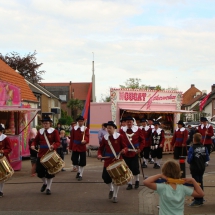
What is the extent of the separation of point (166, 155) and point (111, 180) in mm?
12888

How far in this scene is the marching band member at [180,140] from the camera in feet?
54.5

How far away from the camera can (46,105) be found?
59344 mm

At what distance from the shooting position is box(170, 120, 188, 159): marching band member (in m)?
16.6

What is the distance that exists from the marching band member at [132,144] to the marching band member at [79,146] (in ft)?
6.16

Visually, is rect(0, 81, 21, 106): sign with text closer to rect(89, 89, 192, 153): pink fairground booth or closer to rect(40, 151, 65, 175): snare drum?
rect(89, 89, 192, 153): pink fairground booth

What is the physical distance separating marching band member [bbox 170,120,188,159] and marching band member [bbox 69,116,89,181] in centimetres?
451

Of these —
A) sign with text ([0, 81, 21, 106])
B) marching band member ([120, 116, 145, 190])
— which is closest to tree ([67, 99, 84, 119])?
sign with text ([0, 81, 21, 106])

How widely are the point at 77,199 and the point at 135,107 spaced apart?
12.8 meters

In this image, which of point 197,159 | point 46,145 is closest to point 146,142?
point 46,145

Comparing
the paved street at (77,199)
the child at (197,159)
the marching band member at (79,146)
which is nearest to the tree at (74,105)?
the paved street at (77,199)

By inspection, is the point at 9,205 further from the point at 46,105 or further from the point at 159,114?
the point at 46,105

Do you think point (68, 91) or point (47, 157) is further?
point (68, 91)

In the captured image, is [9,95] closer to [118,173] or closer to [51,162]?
[51,162]

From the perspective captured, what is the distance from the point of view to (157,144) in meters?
16.9
